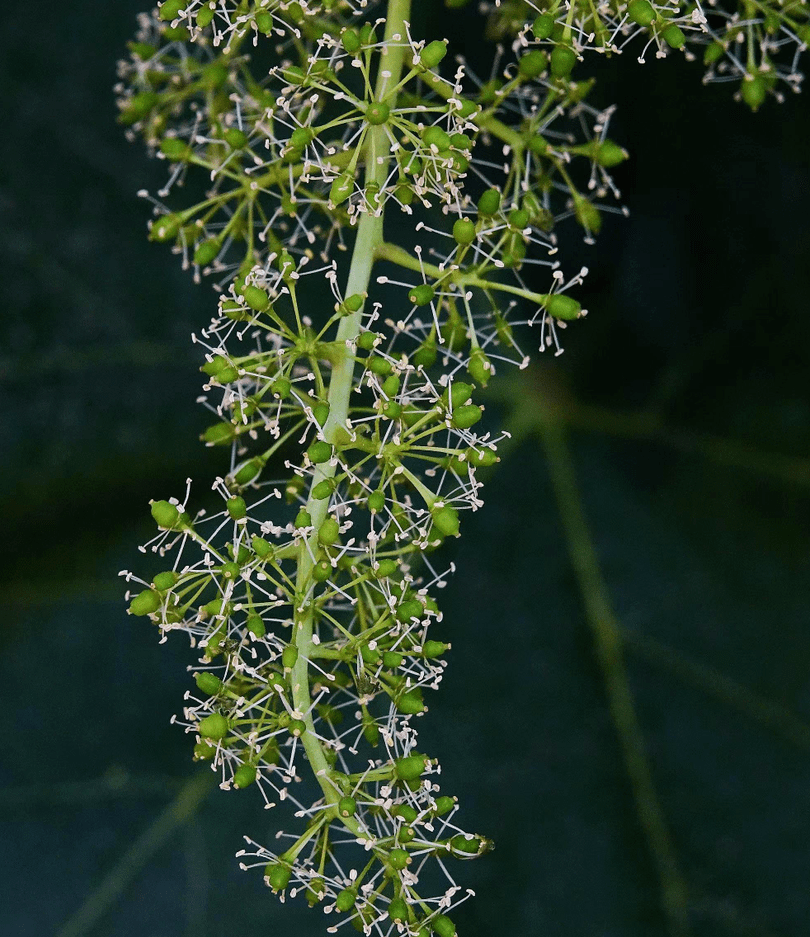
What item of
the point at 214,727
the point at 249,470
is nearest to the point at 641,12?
the point at 249,470

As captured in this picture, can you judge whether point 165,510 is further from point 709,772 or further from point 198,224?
point 709,772

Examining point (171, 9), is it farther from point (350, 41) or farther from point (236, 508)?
point (236, 508)

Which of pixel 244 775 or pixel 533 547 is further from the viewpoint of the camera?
pixel 533 547

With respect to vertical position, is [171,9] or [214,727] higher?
[171,9]

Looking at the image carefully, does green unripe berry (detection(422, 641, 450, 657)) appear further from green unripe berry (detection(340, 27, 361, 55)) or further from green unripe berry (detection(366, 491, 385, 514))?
green unripe berry (detection(340, 27, 361, 55))

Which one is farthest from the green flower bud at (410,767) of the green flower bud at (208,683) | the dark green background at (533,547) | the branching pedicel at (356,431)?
the dark green background at (533,547)

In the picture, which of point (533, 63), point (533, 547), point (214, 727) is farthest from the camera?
point (533, 547)

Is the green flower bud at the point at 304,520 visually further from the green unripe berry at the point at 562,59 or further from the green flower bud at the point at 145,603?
the green unripe berry at the point at 562,59
